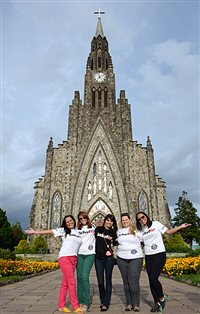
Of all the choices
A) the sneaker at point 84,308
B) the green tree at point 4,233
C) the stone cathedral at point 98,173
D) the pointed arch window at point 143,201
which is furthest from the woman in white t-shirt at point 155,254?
the green tree at point 4,233

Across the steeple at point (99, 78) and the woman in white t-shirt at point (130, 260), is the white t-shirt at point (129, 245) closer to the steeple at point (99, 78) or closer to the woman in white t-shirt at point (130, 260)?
the woman in white t-shirt at point (130, 260)

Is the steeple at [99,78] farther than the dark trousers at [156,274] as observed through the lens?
Yes

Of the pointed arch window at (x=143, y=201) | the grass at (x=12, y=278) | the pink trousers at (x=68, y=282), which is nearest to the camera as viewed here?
the pink trousers at (x=68, y=282)

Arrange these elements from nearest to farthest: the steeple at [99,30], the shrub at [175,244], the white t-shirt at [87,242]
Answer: the white t-shirt at [87,242] → the shrub at [175,244] → the steeple at [99,30]

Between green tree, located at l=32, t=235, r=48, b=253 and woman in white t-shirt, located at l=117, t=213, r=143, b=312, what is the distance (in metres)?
24.7

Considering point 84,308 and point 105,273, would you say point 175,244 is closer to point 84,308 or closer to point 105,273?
point 105,273

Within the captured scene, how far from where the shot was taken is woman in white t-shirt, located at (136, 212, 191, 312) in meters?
4.98

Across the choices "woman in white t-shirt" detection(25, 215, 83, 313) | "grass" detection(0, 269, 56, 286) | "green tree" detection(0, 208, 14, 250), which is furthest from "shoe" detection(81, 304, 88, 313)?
"green tree" detection(0, 208, 14, 250)

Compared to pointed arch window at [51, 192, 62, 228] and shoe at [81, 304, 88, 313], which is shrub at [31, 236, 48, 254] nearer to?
pointed arch window at [51, 192, 62, 228]

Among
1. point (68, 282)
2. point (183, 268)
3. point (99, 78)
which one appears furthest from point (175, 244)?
point (99, 78)

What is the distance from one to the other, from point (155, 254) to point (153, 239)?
0.29 meters

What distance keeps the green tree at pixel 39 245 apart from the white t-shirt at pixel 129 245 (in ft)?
81.2

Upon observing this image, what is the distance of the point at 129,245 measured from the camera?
5258 millimetres

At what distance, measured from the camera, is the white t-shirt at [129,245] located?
521 cm
